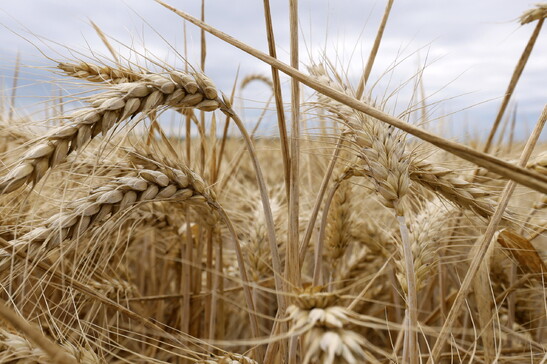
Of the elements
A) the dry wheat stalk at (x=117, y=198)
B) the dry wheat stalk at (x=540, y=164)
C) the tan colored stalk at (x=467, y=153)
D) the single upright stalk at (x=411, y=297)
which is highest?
the tan colored stalk at (x=467, y=153)

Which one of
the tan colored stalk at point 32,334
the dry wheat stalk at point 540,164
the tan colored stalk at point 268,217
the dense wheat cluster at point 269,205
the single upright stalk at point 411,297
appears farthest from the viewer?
the dry wheat stalk at point 540,164

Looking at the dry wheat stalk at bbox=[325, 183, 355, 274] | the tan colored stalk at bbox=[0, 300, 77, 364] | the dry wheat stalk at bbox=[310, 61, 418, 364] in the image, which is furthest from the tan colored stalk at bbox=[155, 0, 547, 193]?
the dry wheat stalk at bbox=[325, 183, 355, 274]

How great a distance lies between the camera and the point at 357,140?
3.23 feet

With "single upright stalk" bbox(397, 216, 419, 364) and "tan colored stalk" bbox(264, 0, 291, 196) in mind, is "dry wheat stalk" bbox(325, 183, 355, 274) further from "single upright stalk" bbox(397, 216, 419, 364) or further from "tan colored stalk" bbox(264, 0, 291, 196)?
"single upright stalk" bbox(397, 216, 419, 364)

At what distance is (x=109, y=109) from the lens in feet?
2.84

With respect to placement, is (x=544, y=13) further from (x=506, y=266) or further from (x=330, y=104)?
(x=506, y=266)

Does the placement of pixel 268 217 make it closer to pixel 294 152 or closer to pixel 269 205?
pixel 269 205

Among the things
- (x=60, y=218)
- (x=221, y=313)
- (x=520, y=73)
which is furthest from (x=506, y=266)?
(x=60, y=218)

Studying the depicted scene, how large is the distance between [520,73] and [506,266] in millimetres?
793

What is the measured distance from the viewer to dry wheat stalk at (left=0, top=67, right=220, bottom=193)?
2.54 feet

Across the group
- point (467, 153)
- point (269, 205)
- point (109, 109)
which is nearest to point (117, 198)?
point (109, 109)

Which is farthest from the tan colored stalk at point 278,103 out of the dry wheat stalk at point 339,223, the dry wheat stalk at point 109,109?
the dry wheat stalk at point 339,223

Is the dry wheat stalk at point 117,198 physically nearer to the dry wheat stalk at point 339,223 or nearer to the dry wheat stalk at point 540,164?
the dry wheat stalk at point 339,223

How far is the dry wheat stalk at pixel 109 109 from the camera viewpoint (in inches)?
30.5
